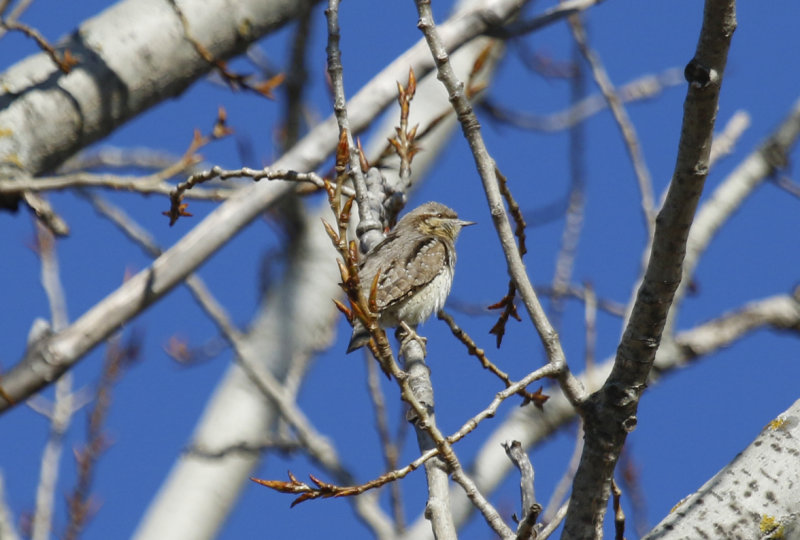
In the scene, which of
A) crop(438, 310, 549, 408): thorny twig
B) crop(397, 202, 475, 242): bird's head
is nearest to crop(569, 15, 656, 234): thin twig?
crop(397, 202, 475, 242): bird's head

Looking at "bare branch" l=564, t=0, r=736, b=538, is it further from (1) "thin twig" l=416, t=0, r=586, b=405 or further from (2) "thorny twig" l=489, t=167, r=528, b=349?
(2) "thorny twig" l=489, t=167, r=528, b=349

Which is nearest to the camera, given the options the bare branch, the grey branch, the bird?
the bare branch

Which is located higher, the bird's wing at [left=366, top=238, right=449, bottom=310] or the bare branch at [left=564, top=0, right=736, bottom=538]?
the bird's wing at [left=366, top=238, right=449, bottom=310]

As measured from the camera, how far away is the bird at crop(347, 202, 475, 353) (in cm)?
475

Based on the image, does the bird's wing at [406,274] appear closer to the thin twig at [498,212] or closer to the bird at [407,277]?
the bird at [407,277]

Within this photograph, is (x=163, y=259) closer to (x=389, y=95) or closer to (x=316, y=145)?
(x=316, y=145)

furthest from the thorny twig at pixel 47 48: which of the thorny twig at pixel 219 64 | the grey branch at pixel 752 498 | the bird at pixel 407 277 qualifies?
the grey branch at pixel 752 498

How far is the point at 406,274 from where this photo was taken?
194 inches

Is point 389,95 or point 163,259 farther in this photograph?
point 389,95

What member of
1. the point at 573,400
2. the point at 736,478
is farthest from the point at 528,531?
the point at 736,478

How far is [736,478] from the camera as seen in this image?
2312 mm

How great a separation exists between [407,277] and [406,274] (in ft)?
0.08

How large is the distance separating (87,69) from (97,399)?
9.66 feet

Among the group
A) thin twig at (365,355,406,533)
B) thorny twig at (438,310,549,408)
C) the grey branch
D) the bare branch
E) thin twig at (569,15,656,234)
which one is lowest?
the grey branch
